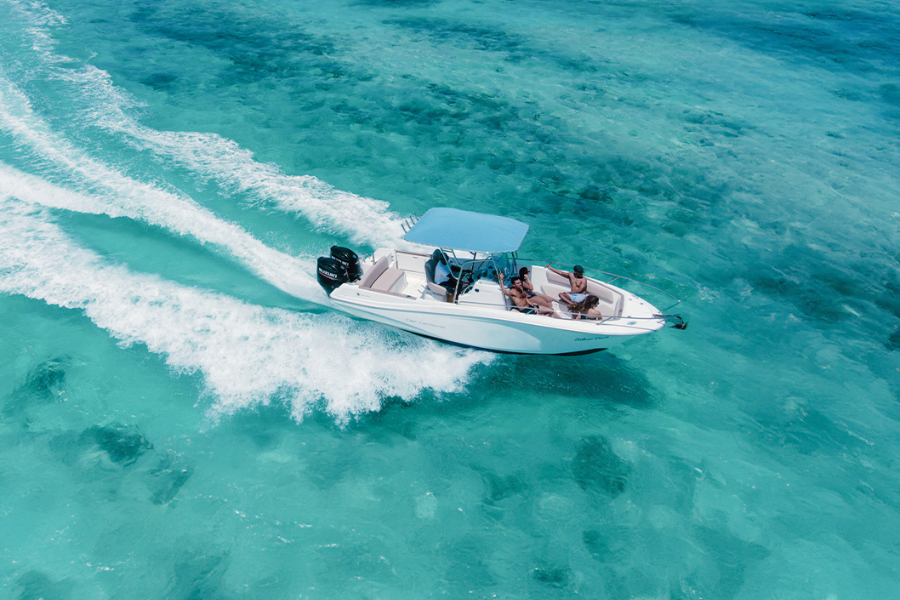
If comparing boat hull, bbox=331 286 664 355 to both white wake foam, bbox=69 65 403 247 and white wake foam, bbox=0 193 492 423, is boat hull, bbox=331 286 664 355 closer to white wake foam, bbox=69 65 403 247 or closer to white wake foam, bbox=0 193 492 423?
white wake foam, bbox=0 193 492 423

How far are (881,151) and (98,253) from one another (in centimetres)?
2675

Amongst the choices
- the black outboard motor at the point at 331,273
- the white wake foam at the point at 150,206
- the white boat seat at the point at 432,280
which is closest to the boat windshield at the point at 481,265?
the white boat seat at the point at 432,280

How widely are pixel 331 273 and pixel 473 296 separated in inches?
123

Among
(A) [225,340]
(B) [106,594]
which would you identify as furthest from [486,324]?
(B) [106,594]

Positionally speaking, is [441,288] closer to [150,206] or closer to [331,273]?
[331,273]

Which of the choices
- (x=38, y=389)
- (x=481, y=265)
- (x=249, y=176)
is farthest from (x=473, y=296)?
(x=249, y=176)

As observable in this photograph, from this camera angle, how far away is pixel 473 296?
1123 cm

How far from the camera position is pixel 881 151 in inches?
794

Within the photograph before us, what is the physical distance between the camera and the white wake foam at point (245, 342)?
34.3 feet

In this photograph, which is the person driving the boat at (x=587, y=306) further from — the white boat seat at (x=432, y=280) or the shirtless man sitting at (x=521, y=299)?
the white boat seat at (x=432, y=280)

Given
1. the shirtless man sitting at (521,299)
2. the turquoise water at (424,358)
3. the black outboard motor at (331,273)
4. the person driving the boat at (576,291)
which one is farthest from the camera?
the black outboard motor at (331,273)

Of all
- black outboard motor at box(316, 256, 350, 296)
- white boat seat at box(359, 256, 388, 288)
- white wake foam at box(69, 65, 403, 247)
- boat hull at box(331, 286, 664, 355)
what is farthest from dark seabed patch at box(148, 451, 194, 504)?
white wake foam at box(69, 65, 403, 247)

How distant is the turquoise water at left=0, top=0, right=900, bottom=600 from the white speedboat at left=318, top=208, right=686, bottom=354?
0.76 metres

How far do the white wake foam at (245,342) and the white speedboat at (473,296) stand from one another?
659 millimetres
